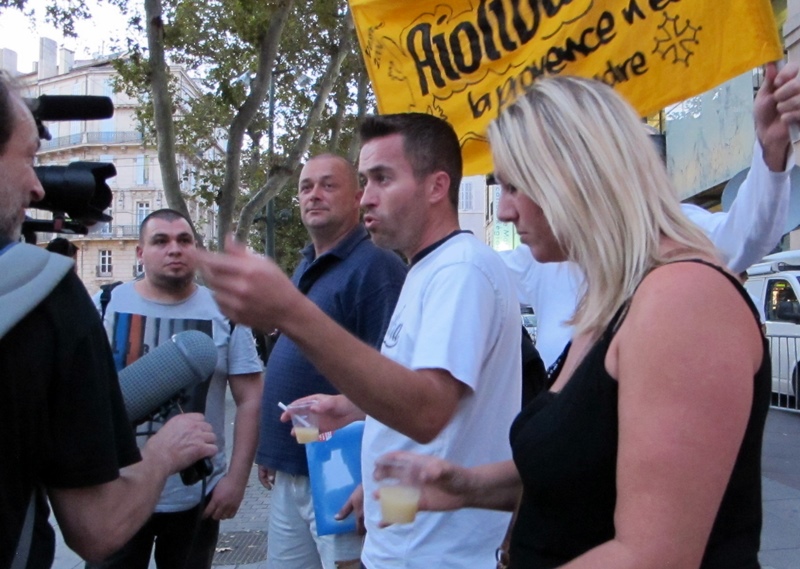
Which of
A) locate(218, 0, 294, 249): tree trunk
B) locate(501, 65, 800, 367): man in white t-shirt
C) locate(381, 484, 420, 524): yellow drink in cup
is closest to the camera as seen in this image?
locate(381, 484, 420, 524): yellow drink in cup

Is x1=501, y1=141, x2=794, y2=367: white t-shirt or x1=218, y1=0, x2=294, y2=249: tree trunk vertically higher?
x1=218, y1=0, x2=294, y2=249: tree trunk

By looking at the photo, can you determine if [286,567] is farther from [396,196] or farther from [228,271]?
[228,271]

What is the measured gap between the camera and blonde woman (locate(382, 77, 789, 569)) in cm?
125

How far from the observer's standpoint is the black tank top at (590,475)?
4.52ft

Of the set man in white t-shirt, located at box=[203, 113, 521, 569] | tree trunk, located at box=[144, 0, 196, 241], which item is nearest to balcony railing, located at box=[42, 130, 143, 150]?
tree trunk, located at box=[144, 0, 196, 241]

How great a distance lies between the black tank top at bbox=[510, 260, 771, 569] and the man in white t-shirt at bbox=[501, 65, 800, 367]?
0.38 m

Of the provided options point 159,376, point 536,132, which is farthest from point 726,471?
point 159,376

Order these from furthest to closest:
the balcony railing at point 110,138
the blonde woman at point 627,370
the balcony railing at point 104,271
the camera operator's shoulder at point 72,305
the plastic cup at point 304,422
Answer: the balcony railing at point 104,271 < the balcony railing at point 110,138 < the plastic cup at point 304,422 < the camera operator's shoulder at point 72,305 < the blonde woman at point 627,370

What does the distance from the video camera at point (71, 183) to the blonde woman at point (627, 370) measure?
1.25m

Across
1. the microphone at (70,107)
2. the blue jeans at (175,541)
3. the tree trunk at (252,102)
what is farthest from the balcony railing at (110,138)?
the microphone at (70,107)

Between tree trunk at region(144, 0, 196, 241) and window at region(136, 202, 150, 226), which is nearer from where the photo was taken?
tree trunk at region(144, 0, 196, 241)

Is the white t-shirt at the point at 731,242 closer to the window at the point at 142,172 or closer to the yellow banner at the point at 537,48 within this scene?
the yellow banner at the point at 537,48

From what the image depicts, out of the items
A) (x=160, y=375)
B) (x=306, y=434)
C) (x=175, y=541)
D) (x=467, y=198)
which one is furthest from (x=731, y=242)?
(x=467, y=198)

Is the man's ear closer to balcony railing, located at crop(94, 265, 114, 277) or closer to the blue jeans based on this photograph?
the blue jeans
